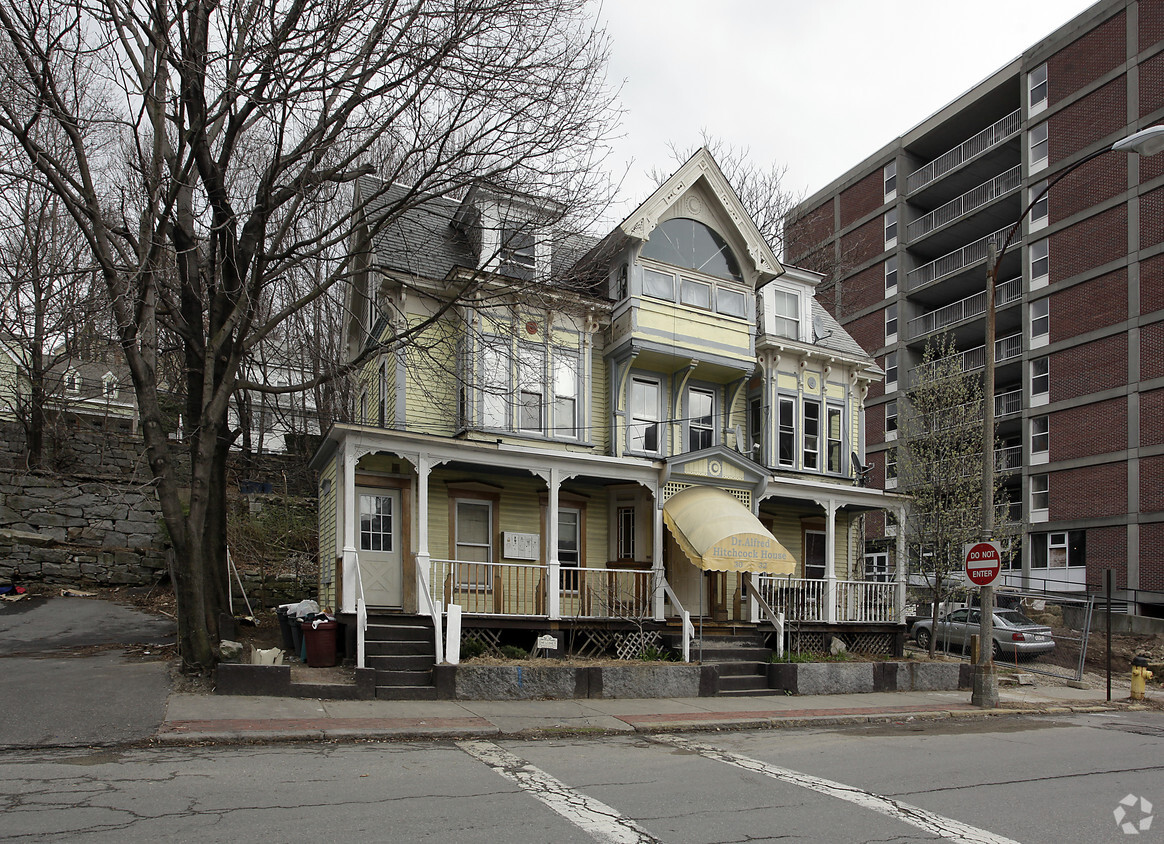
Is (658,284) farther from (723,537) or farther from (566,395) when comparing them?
(723,537)

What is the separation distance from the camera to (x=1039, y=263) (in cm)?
3841

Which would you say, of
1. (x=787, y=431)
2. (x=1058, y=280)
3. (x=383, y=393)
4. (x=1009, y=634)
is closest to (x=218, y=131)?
(x=383, y=393)

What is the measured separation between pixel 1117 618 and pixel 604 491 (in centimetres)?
2307

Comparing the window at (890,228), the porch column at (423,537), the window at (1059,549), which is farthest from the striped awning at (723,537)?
the window at (890,228)

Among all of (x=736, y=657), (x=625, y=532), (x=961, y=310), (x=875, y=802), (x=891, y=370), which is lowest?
(x=736, y=657)

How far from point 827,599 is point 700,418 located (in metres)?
4.88

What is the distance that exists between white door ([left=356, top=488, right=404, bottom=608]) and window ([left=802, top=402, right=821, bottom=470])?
33.7ft

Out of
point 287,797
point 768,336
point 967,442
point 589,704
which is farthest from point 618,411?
point 287,797

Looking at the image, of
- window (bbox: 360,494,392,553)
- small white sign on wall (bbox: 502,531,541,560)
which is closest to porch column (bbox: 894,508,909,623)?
small white sign on wall (bbox: 502,531,541,560)

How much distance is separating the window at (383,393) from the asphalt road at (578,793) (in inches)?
364

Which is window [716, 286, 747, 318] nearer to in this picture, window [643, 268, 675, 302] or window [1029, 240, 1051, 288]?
window [643, 268, 675, 302]

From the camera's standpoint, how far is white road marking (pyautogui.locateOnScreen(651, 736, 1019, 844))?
6723 mm

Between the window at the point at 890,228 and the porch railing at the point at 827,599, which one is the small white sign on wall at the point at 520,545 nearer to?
the porch railing at the point at 827,599

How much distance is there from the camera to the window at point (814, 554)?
73.4ft
